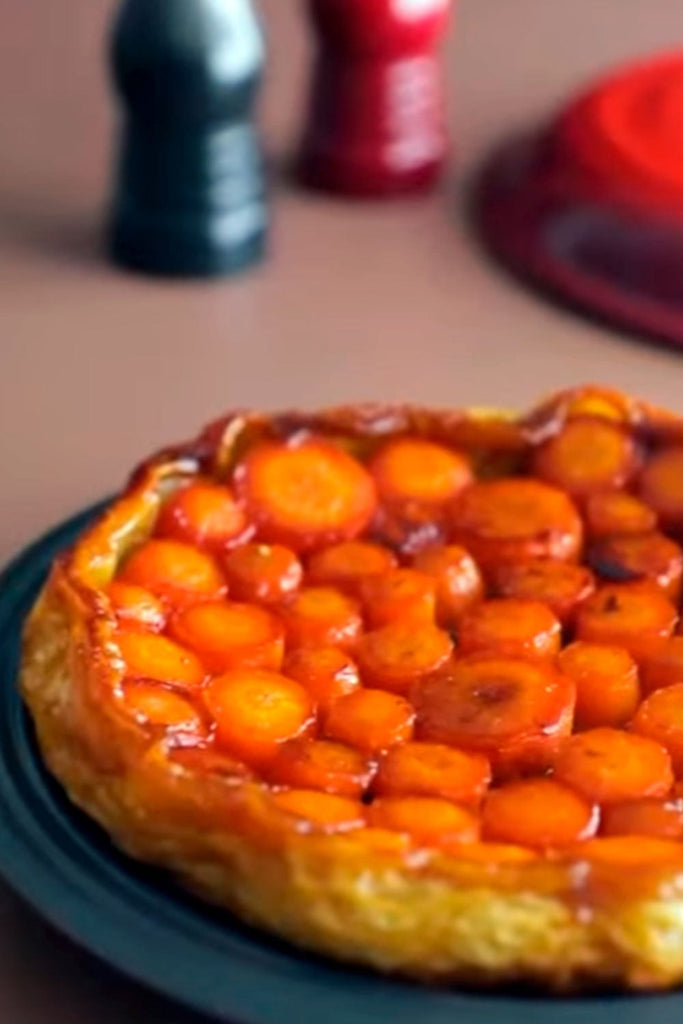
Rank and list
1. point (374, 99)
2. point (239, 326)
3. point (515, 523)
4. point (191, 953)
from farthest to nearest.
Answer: point (374, 99)
point (239, 326)
point (515, 523)
point (191, 953)

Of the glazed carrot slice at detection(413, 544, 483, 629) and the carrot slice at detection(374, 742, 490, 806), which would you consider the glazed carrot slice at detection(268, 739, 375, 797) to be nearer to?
the carrot slice at detection(374, 742, 490, 806)

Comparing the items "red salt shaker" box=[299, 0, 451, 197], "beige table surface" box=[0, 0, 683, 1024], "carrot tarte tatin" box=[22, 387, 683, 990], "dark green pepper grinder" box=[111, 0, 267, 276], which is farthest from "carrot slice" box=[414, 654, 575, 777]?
"red salt shaker" box=[299, 0, 451, 197]

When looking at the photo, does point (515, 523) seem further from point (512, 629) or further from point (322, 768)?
point (322, 768)

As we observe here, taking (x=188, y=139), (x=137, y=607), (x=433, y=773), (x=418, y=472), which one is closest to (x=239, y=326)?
(x=188, y=139)

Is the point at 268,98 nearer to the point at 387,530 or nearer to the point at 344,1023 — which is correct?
the point at 387,530

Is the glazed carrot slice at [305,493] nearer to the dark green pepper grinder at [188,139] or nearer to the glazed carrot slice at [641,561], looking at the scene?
the glazed carrot slice at [641,561]

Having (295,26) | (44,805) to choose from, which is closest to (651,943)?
(44,805)
